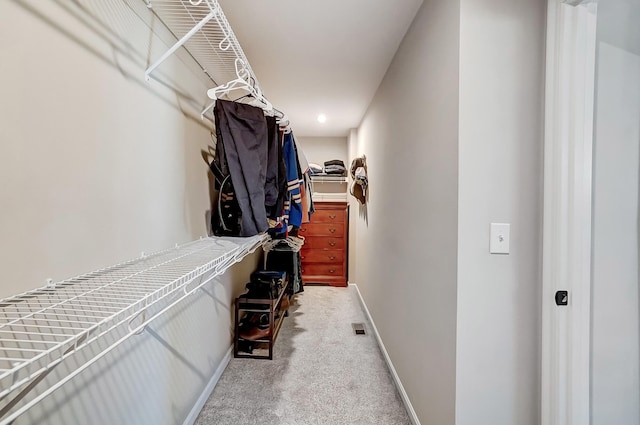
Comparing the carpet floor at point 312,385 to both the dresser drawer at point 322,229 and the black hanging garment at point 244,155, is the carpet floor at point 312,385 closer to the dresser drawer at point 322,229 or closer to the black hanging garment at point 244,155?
the black hanging garment at point 244,155

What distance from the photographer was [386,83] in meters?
2.39

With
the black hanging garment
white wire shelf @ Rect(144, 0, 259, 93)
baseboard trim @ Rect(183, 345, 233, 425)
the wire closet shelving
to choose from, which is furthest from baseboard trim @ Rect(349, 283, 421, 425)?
white wire shelf @ Rect(144, 0, 259, 93)

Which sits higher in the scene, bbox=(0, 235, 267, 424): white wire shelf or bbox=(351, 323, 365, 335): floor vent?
bbox=(0, 235, 267, 424): white wire shelf

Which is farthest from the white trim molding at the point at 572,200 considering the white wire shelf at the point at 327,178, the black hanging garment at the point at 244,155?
the white wire shelf at the point at 327,178

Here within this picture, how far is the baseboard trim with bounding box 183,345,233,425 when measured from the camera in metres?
1.64

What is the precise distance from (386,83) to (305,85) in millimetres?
724

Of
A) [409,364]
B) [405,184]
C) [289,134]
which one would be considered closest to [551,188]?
[405,184]

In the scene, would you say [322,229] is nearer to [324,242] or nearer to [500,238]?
[324,242]

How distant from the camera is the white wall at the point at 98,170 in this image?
0.74 metres

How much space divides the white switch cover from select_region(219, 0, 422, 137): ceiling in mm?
1259

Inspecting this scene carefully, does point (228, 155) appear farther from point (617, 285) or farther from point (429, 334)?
point (617, 285)

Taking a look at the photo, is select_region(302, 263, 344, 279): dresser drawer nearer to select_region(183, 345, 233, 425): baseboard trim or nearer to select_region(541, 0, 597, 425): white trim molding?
select_region(183, 345, 233, 425): baseboard trim

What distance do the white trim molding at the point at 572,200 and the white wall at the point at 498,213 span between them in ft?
0.27

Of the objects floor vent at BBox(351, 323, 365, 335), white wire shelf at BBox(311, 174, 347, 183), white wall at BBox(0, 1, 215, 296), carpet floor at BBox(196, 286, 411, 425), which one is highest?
white wire shelf at BBox(311, 174, 347, 183)
